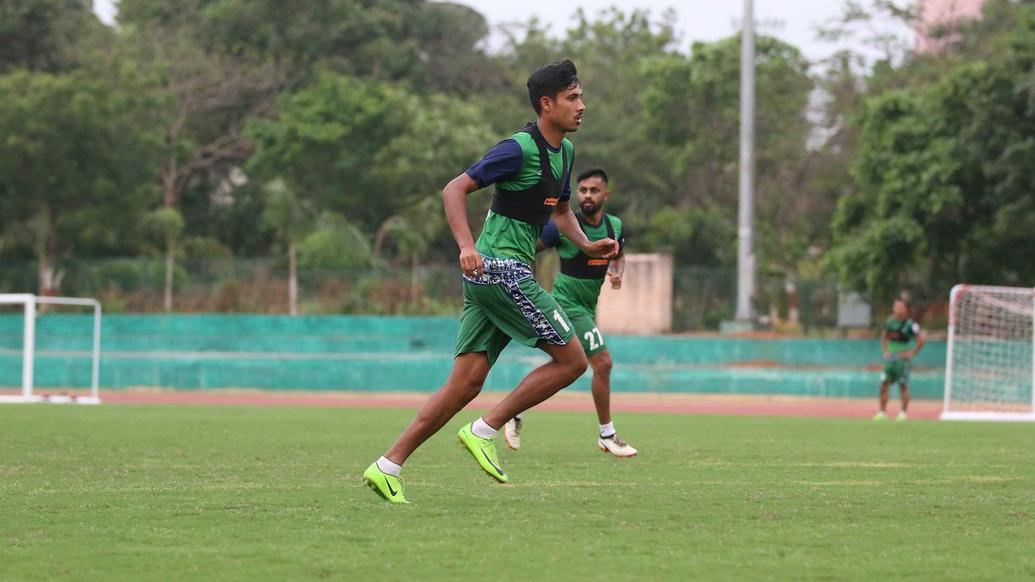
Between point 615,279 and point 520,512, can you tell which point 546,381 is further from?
point 615,279

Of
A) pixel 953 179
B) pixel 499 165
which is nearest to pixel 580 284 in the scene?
pixel 499 165

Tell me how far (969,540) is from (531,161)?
2796 mm

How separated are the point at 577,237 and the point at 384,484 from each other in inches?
73.3

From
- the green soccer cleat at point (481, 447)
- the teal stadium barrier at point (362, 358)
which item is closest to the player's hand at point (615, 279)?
the green soccer cleat at point (481, 447)

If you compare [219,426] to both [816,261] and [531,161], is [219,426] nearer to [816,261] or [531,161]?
[531,161]

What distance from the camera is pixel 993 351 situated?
87.7ft

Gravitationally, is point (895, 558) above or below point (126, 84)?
below

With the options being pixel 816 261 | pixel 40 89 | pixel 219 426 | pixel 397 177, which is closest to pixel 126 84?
pixel 40 89

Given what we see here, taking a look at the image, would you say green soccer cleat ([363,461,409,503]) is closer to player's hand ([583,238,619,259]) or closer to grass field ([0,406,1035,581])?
grass field ([0,406,1035,581])

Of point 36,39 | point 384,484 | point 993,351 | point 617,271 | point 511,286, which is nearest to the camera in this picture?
point 384,484

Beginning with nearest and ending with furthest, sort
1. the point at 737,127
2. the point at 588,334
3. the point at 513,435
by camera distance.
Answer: the point at 588,334
the point at 513,435
the point at 737,127

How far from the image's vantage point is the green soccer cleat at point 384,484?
290 inches

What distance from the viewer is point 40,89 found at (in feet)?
134

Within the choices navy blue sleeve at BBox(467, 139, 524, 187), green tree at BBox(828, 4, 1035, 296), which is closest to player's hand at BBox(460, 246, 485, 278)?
navy blue sleeve at BBox(467, 139, 524, 187)
